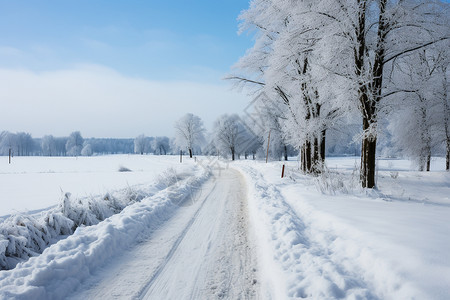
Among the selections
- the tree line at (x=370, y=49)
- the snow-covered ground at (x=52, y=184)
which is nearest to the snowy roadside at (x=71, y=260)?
the snow-covered ground at (x=52, y=184)

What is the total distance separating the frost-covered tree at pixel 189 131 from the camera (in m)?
61.1

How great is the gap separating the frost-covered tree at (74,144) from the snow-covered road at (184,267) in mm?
125889

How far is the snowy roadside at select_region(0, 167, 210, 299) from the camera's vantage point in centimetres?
332

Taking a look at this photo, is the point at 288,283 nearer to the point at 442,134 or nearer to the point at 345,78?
the point at 345,78

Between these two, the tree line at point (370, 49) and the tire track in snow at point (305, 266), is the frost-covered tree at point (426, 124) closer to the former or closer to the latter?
the tree line at point (370, 49)

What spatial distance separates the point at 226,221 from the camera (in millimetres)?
6836

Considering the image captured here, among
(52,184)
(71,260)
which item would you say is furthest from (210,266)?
(52,184)

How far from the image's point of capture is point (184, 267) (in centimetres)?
417

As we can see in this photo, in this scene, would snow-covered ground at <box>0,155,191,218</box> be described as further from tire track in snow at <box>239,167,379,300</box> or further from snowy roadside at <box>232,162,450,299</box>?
snowy roadside at <box>232,162,450,299</box>

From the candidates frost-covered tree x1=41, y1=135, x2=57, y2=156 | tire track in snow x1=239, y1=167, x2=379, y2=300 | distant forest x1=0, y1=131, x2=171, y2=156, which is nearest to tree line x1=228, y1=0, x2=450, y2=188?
tire track in snow x1=239, y1=167, x2=379, y2=300

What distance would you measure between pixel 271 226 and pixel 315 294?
104 inches

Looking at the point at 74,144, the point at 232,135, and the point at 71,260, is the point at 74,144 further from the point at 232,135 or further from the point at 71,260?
the point at 71,260

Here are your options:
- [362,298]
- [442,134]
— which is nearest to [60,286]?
[362,298]

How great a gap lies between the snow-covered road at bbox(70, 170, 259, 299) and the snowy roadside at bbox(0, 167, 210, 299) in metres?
0.21
